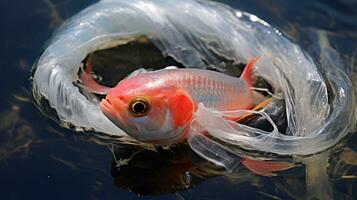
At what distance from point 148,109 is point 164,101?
63 mm

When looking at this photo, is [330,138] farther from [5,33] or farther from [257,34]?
[5,33]

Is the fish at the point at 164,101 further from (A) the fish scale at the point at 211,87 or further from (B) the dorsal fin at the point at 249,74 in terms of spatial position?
(B) the dorsal fin at the point at 249,74

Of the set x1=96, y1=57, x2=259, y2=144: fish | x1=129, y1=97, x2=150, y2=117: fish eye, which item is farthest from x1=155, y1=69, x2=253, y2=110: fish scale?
x1=129, y1=97, x2=150, y2=117: fish eye

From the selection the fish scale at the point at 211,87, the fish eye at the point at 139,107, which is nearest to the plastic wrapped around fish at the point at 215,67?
the fish scale at the point at 211,87

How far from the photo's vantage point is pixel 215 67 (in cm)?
303

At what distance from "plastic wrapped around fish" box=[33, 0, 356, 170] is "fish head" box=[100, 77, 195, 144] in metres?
0.09

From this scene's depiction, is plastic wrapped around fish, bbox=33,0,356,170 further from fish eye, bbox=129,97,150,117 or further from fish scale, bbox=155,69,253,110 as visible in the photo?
fish eye, bbox=129,97,150,117

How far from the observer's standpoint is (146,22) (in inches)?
120

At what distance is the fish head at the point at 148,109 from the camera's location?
2.17 metres

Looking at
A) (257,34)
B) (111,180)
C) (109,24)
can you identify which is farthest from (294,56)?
(111,180)

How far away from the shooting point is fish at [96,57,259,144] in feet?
7.14

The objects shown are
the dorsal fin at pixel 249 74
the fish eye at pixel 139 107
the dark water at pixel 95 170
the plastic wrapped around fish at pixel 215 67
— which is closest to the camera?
the fish eye at pixel 139 107

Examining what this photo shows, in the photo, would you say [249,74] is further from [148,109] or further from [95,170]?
[95,170]

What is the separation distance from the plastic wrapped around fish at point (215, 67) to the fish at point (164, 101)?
2.1 inches
